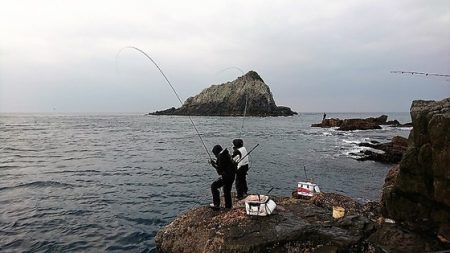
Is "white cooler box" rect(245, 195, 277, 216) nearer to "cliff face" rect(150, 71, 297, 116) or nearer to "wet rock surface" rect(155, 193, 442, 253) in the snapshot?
"wet rock surface" rect(155, 193, 442, 253)

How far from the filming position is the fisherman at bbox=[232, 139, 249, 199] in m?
9.66

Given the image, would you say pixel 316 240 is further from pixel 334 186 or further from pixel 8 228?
pixel 334 186

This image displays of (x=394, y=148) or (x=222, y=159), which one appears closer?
(x=222, y=159)

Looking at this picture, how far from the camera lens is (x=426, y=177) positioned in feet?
23.0

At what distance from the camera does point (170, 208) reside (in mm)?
13266

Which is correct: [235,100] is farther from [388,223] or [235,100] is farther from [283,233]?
[283,233]

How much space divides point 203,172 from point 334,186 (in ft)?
26.2

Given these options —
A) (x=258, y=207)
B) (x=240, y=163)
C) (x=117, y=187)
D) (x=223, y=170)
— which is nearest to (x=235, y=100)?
(x=117, y=187)

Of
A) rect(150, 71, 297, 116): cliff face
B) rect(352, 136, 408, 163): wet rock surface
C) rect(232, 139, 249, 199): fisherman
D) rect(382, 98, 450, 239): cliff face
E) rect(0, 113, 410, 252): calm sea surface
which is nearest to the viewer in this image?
rect(382, 98, 450, 239): cliff face

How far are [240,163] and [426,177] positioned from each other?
193 inches

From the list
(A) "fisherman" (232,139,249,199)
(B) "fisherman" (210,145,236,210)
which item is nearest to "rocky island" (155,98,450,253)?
→ (B) "fisherman" (210,145,236,210)

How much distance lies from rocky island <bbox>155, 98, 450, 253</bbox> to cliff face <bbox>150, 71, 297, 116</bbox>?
109 m

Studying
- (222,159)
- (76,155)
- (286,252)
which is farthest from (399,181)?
(76,155)

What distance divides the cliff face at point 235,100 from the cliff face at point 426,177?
109227 millimetres
